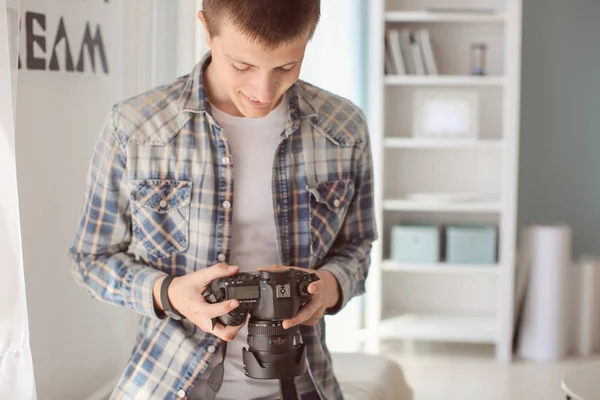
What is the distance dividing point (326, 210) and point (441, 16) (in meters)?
2.65

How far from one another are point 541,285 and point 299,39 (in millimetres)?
3028

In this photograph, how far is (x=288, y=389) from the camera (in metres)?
1.37

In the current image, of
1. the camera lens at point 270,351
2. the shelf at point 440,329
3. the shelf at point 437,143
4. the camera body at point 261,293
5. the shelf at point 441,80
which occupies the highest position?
the shelf at point 441,80

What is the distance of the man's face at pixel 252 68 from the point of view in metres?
1.27

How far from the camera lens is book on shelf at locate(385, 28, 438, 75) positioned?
4004 millimetres

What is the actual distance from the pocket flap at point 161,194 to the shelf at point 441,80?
2.72 meters

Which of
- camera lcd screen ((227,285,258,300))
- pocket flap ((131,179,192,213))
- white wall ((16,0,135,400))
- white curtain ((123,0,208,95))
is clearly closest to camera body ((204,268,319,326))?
camera lcd screen ((227,285,258,300))

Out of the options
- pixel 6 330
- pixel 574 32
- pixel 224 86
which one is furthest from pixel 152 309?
pixel 574 32

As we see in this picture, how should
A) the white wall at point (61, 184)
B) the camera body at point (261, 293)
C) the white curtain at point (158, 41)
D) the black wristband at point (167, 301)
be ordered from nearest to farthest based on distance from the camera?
1. the camera body at point (261, 293)
2. the black wristband at point (167, 301)
3. the white wall at point (61, 184)
4. the white curtain at point (158, 41)

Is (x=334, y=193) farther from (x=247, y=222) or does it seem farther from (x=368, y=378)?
(x=368, y=378)

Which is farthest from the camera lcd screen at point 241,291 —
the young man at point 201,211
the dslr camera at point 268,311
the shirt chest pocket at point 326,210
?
the shirt chest pocket at point 326,210

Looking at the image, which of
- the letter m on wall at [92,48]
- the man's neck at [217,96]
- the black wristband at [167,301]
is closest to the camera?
the black wristband at [167,301]

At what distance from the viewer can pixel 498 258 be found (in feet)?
13.6

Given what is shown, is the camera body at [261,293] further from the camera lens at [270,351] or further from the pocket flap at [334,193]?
the pocket flap at [334,193]
